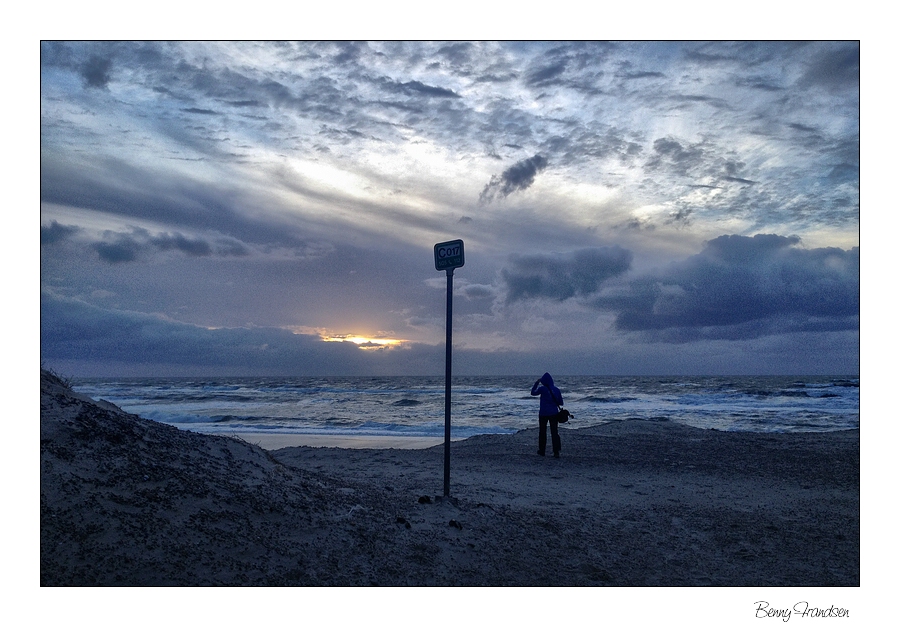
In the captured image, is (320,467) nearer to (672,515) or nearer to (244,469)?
(244,469)

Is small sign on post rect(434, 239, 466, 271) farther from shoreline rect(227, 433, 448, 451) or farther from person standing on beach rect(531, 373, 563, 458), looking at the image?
shoreline rect(227, 433, 448, 451)

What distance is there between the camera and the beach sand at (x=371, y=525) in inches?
161

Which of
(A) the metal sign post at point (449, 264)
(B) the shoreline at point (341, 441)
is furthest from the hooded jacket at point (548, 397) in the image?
(A) the metal sign post at point (449, 264)

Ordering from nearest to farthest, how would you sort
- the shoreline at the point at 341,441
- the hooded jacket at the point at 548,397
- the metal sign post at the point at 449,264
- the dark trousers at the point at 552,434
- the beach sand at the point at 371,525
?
the beach sand at the point at 371,525 → the metal sign post at the point at 449,264 → the dark trousers at the point at 552,434 → the hooded jacket at the point at 548,397 → the shoreline at the point at 341,441

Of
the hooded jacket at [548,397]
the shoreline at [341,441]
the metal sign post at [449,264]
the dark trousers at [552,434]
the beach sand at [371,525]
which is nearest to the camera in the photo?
the beach sand at [371,525]

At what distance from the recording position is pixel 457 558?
4699mm

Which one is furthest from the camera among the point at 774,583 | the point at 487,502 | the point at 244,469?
the point at 487,502

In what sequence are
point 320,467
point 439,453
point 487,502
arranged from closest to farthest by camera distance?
point 487,502 < point 320,467 < point 439,453

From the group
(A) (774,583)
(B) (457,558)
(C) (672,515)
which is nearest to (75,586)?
(B) (457,558)

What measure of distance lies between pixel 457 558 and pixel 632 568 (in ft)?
5.40

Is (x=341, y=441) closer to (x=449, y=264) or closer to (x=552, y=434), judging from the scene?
(x=552, y=434)

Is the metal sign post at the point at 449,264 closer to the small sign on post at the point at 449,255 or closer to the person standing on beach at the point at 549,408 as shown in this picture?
the small sign on post at the point at 449,255

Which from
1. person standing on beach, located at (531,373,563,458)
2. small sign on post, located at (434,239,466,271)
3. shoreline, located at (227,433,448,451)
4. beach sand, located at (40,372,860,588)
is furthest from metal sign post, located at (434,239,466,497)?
shoreline, located at (227,433,448,451)

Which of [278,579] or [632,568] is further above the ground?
[278,579]
